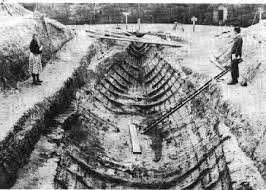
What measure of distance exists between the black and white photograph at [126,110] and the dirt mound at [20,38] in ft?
0.15

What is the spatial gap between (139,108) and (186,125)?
333 centimetres

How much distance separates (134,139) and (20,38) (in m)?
5.13

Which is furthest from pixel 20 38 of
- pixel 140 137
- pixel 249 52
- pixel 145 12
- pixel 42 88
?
pixel 145 12

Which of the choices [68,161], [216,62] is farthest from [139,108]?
[68,161]

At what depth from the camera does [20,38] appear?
11.5m

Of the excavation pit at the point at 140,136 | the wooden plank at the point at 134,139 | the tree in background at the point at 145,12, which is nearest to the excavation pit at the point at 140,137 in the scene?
the excavation pit at the point at 140,136

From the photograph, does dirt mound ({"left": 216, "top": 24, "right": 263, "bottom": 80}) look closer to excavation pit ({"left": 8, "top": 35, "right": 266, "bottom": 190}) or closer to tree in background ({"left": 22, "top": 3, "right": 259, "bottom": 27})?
excavation pit ({"left": 8, "top": 35, "right": 266, "bottom": 190})

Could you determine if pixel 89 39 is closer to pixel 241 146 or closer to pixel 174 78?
pixel 174 78

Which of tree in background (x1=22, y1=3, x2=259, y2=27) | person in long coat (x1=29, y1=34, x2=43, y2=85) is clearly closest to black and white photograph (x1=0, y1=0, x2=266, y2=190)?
person in long coat (x1=29, y1=34, x2=43, y2=85)

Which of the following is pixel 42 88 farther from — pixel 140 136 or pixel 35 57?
pixel 140 136

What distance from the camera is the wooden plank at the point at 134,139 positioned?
10192 millimetres

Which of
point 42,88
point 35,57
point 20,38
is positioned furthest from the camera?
point 20,38

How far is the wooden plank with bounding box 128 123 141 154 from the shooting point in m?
10.2

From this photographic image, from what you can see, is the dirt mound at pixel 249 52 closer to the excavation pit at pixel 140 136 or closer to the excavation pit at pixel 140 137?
the excavation pit at pixel 140 136
